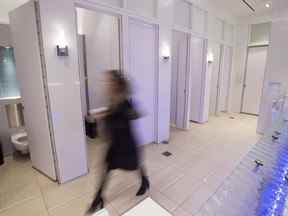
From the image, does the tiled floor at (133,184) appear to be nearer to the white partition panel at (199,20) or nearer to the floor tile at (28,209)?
the floor tile at (28,209)

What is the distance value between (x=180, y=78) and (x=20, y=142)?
11.8 feet

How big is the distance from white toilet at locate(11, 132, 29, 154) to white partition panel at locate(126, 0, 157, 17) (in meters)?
2.87

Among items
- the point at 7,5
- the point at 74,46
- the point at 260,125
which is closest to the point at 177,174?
the point at 74,46

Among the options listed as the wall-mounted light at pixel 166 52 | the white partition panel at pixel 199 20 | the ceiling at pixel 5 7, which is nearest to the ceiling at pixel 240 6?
the white partition panel at pixel 199 20

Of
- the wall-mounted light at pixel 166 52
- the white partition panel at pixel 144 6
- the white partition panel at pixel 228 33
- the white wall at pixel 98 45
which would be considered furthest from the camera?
the white partition panel at pixel 228 33

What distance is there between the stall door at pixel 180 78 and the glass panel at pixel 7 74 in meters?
3.44

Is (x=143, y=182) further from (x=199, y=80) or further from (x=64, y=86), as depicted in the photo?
(x=199, y=80)

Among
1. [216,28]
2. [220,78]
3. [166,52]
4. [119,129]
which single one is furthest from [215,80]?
[119,129]

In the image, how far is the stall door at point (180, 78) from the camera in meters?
4.17

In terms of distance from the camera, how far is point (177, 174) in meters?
2.61

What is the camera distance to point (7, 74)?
10.0ft

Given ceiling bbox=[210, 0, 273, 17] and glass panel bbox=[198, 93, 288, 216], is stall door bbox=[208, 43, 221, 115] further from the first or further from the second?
glass panel bbox=[198, 93, 288, 216]

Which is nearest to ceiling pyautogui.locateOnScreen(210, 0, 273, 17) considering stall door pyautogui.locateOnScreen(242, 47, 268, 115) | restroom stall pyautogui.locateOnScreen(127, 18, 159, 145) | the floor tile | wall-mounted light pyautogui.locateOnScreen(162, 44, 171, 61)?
stall door pyautogui.locateOnScreen(242, 47, 268, 115)

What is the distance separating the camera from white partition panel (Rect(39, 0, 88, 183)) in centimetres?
200
